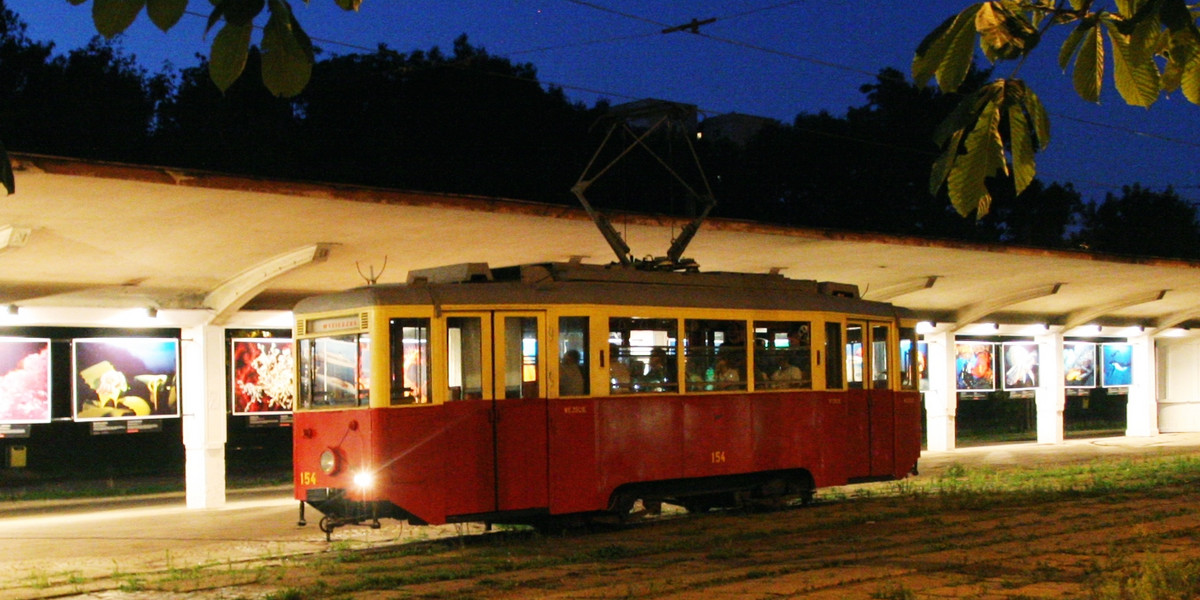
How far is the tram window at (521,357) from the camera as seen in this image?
12086 mm

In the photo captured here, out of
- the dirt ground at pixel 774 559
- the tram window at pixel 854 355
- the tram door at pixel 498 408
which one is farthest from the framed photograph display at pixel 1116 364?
the tram door at pixel 498 408

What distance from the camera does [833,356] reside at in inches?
591

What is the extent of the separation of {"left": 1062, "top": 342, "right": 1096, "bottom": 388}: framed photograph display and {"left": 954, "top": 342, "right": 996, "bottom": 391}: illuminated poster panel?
231 centimetres

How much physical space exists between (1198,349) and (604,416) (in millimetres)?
23292

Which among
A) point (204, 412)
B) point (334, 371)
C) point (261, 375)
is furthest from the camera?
point (261, 375)

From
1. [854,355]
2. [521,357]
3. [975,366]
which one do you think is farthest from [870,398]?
[975,366]

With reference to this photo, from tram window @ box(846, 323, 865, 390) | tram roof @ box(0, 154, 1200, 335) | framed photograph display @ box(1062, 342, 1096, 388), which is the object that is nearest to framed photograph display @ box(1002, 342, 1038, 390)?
framed photograph display @ box(1062, 342, 1096, 388)

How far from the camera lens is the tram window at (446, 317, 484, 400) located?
1184 centimetres

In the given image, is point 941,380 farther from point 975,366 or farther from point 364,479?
point 364,479

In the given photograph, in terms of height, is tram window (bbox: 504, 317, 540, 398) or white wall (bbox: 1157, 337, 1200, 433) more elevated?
tram window (bbox: 504, 317, 540, 398)

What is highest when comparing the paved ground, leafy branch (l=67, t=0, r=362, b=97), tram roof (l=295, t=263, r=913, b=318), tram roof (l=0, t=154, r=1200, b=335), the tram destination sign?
tram roof (l=0, t=154, r=1200, b=335)

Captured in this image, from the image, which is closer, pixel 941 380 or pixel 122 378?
pixel 122 378

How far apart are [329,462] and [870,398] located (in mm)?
6954

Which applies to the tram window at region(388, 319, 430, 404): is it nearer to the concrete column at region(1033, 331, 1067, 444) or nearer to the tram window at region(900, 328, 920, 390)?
the tram window at region(900, 328, 920, 390)
